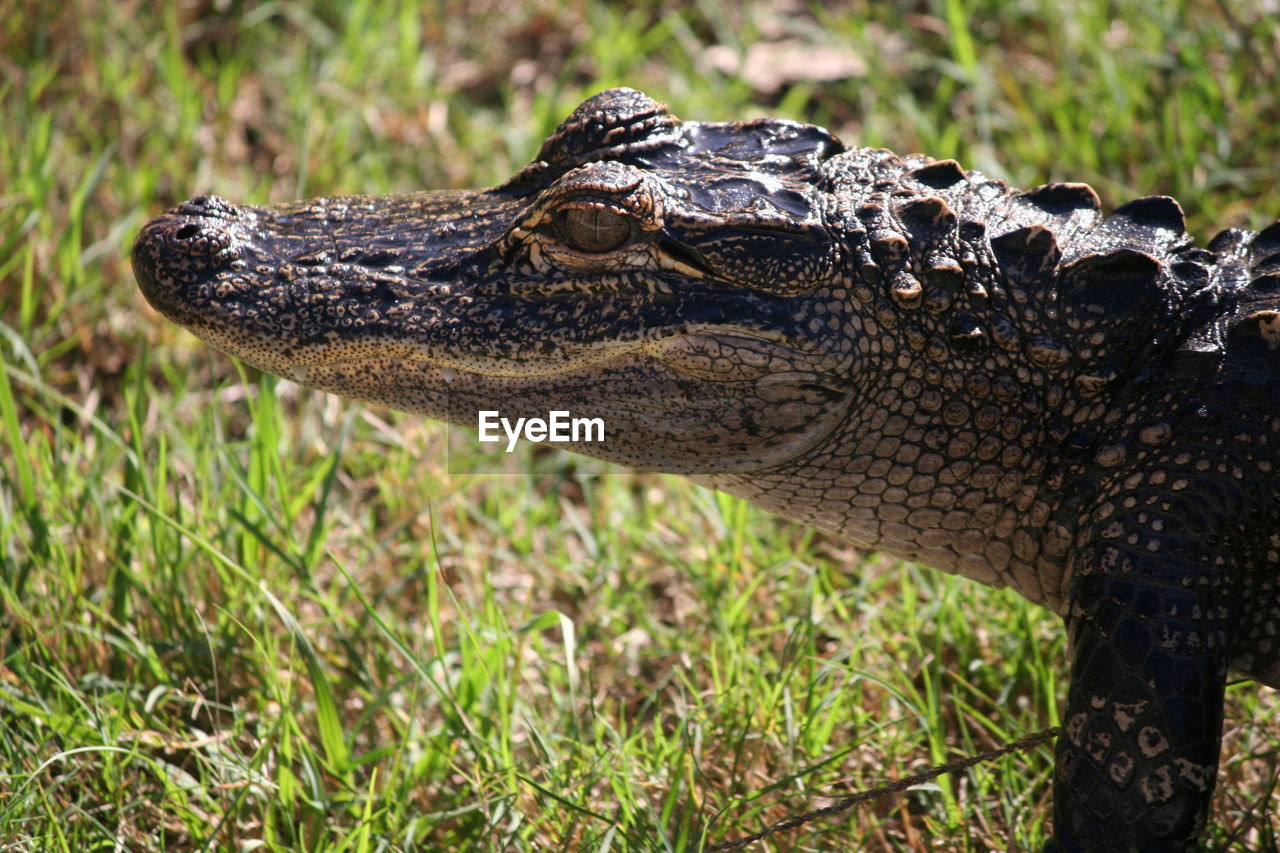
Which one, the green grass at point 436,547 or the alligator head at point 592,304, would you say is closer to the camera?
the alligator head at point 592,304

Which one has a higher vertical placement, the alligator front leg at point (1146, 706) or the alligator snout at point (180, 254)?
the alligator snout at point (180, 254)

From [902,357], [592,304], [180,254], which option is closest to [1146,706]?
[902,357]

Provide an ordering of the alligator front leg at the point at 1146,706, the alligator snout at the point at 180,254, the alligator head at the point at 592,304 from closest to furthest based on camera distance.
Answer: the alligator front leg at the point at 1146,706 → the alligator head at the point at 592,304 → the alligator snout at the point at 180,254

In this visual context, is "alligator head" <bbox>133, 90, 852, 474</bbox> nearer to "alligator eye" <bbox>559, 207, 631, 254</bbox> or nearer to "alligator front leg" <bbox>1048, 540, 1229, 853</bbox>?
"alligator eye" <bbox>559, 207, 631, 254</bbox>

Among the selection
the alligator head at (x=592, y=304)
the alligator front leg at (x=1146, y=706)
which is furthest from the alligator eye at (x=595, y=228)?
the alligator front leg at (x=1146, y=706)

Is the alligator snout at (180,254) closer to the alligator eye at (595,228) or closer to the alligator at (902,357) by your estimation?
the alligator at (902,357)

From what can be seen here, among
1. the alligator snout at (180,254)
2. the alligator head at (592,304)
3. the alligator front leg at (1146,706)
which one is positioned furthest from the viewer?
the alligator snout at (180,254)
